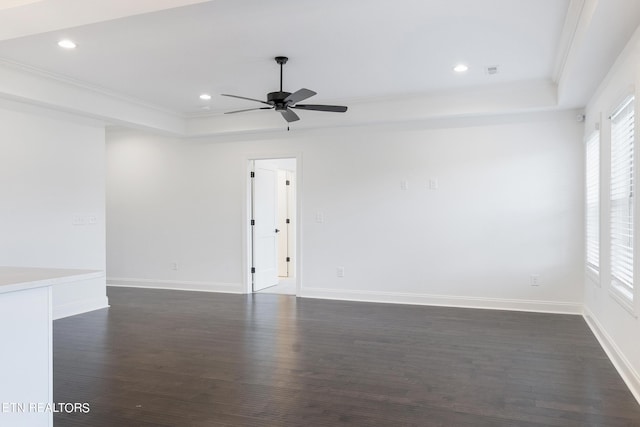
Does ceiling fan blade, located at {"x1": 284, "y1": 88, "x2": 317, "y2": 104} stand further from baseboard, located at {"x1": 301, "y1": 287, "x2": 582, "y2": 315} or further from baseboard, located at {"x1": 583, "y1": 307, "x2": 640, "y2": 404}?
baseboard, located at {"x1": 583, "y1": 307, "x2": 640, "y2": 404}

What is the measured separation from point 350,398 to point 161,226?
509 centimetres

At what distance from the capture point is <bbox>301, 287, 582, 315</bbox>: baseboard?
5258 mm

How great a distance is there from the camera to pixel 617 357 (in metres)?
3.46

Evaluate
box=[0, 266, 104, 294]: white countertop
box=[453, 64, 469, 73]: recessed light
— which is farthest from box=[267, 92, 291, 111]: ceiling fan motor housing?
box=[0, 266, 104, 294]: white countertop

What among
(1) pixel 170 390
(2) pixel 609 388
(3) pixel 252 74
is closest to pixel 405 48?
(3) pixel 252 74

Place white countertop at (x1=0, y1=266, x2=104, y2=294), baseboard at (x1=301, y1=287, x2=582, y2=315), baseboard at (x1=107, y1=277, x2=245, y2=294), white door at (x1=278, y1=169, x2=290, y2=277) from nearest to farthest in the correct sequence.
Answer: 1. white countertop at (x1=0, y1=266, x2=104, y2=294)
2. baseboard at (x1=301, y1=287, x2=582, y2=315)
3. baseboard at (x1=107, y1=277, x2=245, y2=294)
4. white door at (x1=278, y1=169, x2=290, y2=277)

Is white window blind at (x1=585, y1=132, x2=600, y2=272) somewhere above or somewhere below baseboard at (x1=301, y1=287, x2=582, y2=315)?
above

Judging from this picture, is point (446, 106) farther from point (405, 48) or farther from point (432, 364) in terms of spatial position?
point (432, 364)

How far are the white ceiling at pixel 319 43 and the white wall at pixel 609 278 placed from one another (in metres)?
0.17

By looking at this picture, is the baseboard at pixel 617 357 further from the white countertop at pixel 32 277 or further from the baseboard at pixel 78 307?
the baseboard at pixel 78 307

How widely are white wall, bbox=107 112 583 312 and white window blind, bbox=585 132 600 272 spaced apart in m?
0.27

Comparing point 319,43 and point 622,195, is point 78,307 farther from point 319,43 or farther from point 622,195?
point 622,195

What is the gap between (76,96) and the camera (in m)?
4.99

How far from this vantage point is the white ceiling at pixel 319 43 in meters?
3.02
